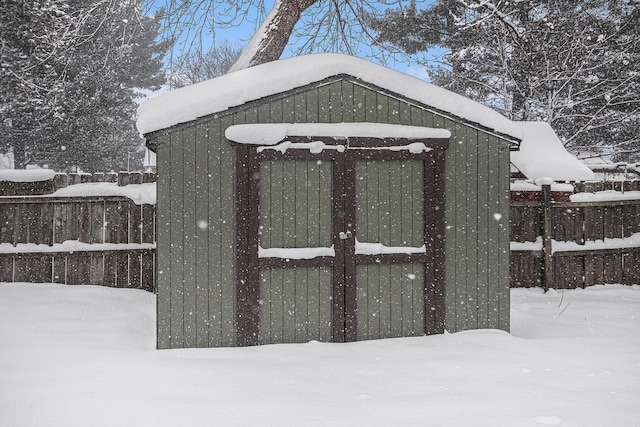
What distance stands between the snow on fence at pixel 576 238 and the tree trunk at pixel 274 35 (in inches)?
184

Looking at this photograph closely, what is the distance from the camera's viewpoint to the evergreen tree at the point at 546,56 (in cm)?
1253

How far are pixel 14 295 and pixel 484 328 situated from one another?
20.7 feet

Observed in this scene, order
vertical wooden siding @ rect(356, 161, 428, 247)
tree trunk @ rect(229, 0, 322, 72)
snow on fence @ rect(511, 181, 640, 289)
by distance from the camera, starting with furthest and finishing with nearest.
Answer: snow on fence @ rect(511, 181, 640, 289)
tree trunk @ rect(229, 0, 322, 72)
vertical wooden siding @ rect(356, 161, 428, 247)

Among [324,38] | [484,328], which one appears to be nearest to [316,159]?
[484,328]

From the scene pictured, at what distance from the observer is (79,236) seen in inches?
328

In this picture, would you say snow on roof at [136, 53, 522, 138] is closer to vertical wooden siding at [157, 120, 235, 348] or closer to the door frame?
vertical wooden siding at [157, 120, 235, 348]

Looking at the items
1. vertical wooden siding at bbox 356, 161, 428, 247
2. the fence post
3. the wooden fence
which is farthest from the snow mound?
the fence post

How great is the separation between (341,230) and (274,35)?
4.48 meters

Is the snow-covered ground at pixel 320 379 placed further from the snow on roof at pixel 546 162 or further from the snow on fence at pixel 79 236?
the snow on roof at pixel 546 162

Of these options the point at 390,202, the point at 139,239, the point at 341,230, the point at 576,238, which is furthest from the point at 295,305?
the point at 576,238

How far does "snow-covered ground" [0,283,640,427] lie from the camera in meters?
3.60

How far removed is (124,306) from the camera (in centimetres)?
764

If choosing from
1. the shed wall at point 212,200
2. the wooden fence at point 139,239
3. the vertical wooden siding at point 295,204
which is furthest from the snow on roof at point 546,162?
the vertical wooden siding at point 295,204

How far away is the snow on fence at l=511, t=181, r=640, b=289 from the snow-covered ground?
2.40 meters
